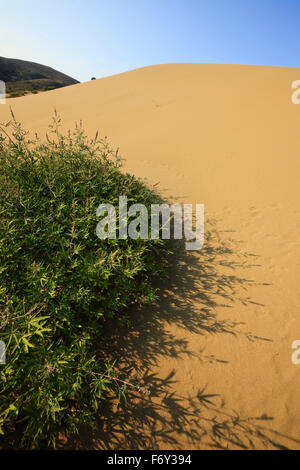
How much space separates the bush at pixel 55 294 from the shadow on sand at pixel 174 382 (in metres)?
0.22

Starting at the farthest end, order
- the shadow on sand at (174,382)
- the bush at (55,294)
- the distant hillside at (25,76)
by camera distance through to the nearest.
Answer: the distant hillside at (25,76)
the shadow on sand at (174,382)
the bush at (55,294)

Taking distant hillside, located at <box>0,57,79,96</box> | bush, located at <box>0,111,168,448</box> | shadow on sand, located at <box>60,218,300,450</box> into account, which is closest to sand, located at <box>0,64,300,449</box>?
shadow on sand, located at <box>60,218,300,450</box>

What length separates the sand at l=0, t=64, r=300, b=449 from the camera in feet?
7.11

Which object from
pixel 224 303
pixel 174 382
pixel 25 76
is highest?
pixel 25 76

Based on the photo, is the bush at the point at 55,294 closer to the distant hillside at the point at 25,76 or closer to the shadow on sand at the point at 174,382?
the shadow on sand at the point at 174,382

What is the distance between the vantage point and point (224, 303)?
3.19 m

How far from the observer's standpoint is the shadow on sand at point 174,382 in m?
2.08

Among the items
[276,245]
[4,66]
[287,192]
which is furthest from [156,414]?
[4,66]

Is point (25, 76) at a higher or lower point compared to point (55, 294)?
higher

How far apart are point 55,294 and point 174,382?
1.53m

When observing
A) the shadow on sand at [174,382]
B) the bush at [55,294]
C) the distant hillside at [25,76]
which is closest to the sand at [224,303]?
the shadow on sand at [174,382]

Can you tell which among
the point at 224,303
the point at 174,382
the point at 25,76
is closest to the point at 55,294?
the point at 174,382

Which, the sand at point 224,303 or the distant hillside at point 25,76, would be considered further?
the distant hillside at point 25,76

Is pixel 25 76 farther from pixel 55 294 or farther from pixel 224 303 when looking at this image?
pixel 224 303
